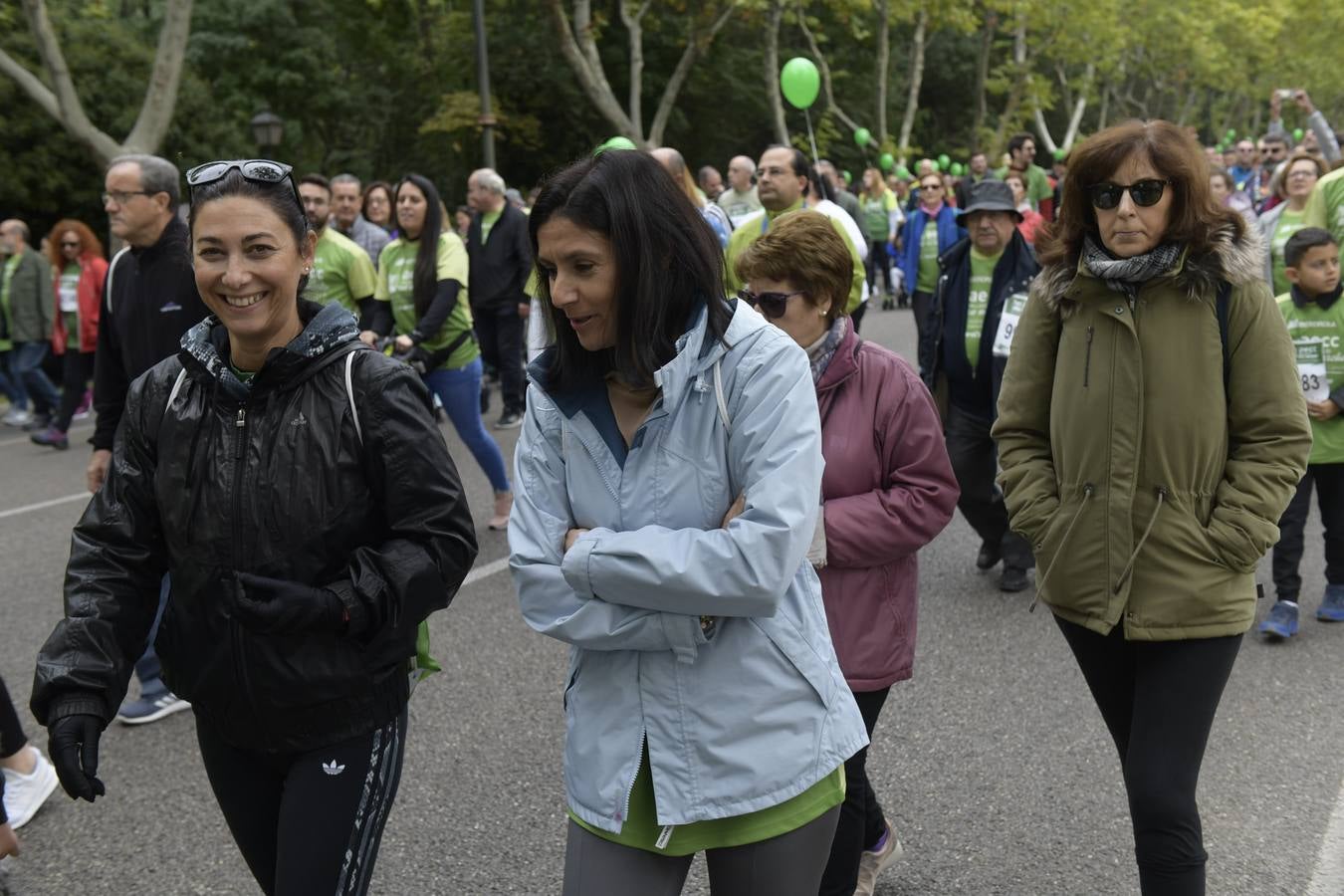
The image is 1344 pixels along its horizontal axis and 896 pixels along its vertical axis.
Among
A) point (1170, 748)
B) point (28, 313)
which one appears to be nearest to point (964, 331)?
point (1170, 748)

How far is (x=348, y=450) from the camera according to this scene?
7.52 ft

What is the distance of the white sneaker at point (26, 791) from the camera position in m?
4.06

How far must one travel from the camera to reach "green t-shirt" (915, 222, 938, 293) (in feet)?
34.4

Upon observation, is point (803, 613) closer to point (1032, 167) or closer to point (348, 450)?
point (348, 450)

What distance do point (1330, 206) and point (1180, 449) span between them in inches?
189

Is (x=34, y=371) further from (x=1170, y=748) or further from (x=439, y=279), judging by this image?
(x=1170, y=748)

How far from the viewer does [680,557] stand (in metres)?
1.93

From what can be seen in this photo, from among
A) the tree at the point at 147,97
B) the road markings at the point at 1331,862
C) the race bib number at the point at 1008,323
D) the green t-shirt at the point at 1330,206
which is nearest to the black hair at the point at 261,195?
the road markings at the point at 1331,862

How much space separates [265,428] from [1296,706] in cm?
386

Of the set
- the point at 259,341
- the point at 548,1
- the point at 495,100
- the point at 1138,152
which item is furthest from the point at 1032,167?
the point at 495,100

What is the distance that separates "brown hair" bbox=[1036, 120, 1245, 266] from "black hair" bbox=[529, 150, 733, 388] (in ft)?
3.73

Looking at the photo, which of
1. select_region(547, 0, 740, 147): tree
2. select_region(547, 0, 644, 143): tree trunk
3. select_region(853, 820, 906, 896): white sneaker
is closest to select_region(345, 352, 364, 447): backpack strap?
select_region(853, 820, 906, 896): white sneaker

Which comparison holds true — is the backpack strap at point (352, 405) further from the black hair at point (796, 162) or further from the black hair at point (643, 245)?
the black hair at point (796, 162)

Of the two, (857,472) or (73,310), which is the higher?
(857,472)
